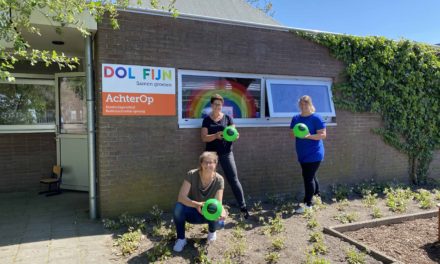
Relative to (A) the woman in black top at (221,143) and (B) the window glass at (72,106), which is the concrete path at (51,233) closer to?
(B) the window glass at (72,106)

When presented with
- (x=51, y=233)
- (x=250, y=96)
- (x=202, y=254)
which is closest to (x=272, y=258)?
(x=202, y=254)

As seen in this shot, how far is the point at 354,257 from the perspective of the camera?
386 cm

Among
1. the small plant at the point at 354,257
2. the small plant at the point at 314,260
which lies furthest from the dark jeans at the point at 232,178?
the small plant at the point at 354,257

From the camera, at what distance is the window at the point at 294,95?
6.27 m

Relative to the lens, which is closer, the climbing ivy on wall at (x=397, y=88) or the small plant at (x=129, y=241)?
the small plant at (x=129, y=241)

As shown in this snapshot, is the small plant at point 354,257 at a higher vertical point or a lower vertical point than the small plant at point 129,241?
lower

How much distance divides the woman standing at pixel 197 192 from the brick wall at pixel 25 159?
13.6 feet

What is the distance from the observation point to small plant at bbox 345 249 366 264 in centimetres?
383

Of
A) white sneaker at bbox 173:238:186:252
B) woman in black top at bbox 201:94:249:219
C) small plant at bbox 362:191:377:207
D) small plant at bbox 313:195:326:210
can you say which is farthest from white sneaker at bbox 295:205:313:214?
white sneaker at bbox 173:238:186:252

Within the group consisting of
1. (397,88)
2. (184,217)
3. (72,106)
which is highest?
(397,88)

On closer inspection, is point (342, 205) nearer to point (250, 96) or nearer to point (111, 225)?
point (250, 96)

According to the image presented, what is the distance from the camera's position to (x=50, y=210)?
548cm

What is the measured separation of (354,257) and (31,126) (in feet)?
20.4

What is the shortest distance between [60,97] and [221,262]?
16.4ft
